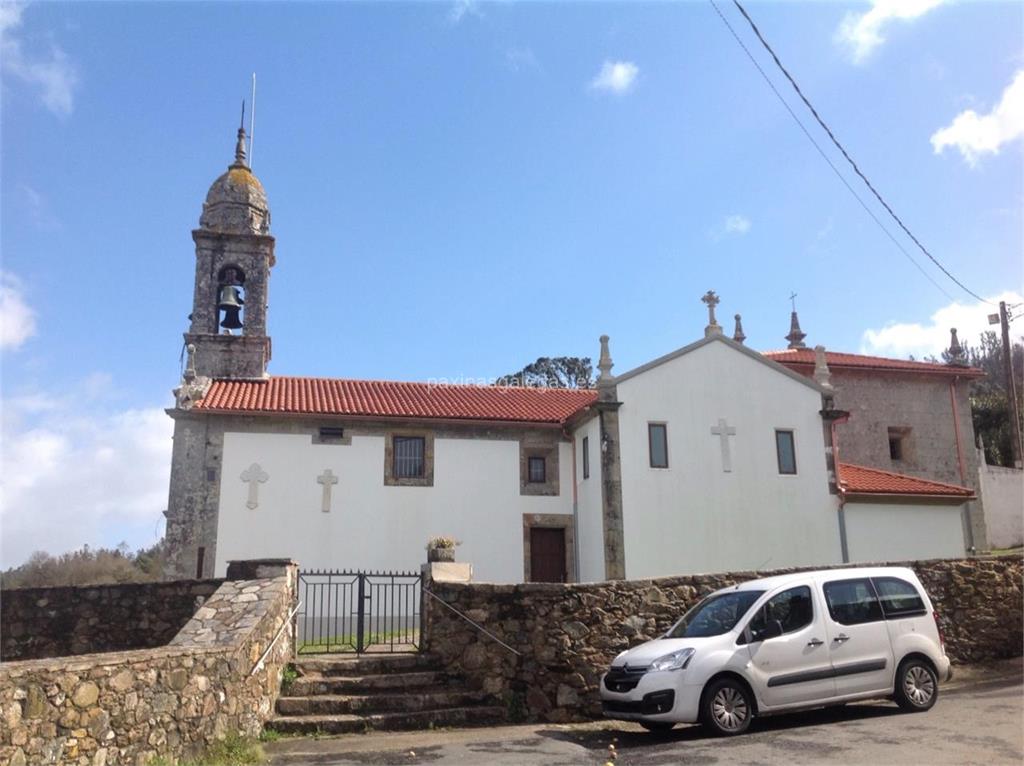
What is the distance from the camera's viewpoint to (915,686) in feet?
31.7

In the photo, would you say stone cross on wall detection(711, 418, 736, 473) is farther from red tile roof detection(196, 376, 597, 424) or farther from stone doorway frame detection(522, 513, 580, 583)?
stone doorway frame detection(522, 513, 580, 583)

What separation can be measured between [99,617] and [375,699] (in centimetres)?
527

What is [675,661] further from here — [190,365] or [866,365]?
[866,365]

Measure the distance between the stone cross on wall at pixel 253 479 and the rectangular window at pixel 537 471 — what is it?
6.40 m

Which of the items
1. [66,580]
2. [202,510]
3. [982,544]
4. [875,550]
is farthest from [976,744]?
[66,580]

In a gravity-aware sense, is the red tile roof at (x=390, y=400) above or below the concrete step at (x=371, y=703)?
above

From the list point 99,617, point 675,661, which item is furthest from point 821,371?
point 99,617

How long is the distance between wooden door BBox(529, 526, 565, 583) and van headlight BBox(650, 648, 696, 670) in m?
11.1

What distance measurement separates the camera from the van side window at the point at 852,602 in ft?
31.7

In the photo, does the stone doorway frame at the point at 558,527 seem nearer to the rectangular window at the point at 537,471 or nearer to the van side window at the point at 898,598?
the rectangular window at the point at 537,471

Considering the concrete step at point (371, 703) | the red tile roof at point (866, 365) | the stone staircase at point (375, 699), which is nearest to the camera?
the stone staircase at point (375, 699)

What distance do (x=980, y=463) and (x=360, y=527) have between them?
22.8 meters

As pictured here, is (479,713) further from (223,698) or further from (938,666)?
(938,666)

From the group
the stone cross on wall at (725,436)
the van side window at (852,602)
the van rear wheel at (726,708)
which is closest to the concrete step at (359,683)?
the van rear wheel at (726,708)
